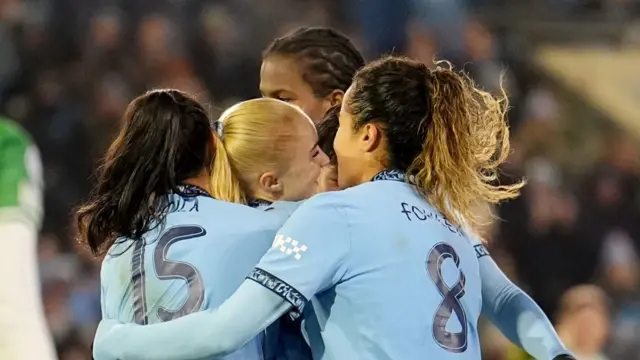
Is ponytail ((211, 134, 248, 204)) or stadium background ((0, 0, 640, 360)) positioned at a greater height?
ponytail ((211, 134, 248, 204))

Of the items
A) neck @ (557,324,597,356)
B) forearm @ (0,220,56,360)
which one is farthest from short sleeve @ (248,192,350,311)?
neck @ (557,324,597,356)

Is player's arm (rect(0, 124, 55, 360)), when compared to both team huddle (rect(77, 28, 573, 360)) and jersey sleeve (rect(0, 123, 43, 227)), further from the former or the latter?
team huddle (rect(77, 28, 573, 360))

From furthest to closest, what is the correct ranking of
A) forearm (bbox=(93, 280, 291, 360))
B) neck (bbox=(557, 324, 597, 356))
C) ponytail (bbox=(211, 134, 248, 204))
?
neck (bbox=(557, 324, 597, 356)) < ponytail (bbox=(211, 134, 248, 204)) < forearm (bbox=(93, 280, 291, 360))

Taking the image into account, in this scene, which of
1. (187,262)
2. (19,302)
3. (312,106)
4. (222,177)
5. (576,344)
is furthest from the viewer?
(576,344)

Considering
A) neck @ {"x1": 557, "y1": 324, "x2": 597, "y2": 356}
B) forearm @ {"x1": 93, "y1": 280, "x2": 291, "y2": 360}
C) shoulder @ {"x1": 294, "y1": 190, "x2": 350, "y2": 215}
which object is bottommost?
neck @ {"x1": 557, "y1": 324, "x2": 597, "y2": 356}

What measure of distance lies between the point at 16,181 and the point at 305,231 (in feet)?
4.53

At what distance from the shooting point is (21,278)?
233 cm

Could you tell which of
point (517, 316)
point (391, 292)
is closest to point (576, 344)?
point (517, 316)

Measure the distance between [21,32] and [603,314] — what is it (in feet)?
8.99

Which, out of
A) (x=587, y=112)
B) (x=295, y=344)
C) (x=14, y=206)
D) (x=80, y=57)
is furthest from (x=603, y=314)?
(x=295, y=344)

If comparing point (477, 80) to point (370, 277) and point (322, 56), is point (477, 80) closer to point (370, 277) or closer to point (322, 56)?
point (322, 56)

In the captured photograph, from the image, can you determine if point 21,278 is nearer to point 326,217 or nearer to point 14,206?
point 14,206

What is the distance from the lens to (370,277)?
1.27 meters

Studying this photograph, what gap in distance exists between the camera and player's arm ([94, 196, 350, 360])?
1.23 meters
